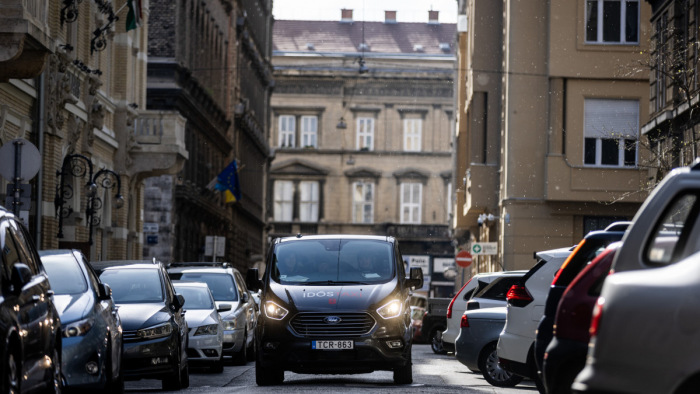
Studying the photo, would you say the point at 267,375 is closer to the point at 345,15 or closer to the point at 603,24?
the point at 603,24

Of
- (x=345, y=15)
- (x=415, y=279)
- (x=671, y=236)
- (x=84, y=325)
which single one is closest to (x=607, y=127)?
(x=415, y=279)

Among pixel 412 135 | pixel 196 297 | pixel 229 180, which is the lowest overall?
pixel 196 297

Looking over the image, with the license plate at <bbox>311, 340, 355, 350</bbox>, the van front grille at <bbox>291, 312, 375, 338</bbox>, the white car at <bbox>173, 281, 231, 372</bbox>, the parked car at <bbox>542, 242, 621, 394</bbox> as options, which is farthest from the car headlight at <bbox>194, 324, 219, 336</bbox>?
the parked car at <bbox>542, 242, 621, 394</bbox>

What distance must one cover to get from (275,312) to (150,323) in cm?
174

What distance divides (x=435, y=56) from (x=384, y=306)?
89.2 m

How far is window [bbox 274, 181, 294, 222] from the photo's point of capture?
10350 centimetres

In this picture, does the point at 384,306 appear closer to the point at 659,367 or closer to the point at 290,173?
the point at 659,367

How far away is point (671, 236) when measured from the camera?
7.97 meters

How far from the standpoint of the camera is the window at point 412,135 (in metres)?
105

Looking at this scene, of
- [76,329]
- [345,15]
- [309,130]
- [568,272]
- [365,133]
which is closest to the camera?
[568,272]

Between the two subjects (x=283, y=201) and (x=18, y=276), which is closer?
(x=18, y=276)

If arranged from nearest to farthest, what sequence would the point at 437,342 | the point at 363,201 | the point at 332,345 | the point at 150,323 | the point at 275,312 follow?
1. the point at 150,323
2. the point at 332,345
3. the point at 275,312
4. the point at 437,342
5. the point at 363,201

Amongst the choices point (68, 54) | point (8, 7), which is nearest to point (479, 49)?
point (68, 54)

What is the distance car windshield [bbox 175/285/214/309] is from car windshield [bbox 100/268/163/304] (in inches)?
200
